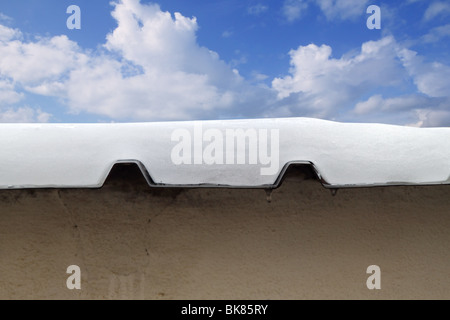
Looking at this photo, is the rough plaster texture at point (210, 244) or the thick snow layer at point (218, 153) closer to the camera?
the thick snow layer at point (218, 153)

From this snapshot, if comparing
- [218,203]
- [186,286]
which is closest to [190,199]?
[218,203]

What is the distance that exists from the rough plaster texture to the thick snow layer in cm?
21

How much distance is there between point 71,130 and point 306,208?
40.8 inches

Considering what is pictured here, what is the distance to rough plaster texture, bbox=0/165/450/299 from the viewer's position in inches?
59.6

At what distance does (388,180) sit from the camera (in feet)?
4.41

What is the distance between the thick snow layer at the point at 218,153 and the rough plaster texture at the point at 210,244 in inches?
8.2

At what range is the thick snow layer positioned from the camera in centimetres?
130

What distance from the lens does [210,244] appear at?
1.53 m

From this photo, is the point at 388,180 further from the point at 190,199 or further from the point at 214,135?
the point at 190,199

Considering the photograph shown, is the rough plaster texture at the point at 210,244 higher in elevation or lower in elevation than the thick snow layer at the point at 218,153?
lower

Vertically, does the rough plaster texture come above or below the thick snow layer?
below

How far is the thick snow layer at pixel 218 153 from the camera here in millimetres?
1299

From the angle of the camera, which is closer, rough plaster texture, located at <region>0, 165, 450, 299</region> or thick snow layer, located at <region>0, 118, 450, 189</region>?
thick snow layer, located at <region>0, 118, 450, 189</region>

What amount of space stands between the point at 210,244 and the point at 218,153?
441 mm
